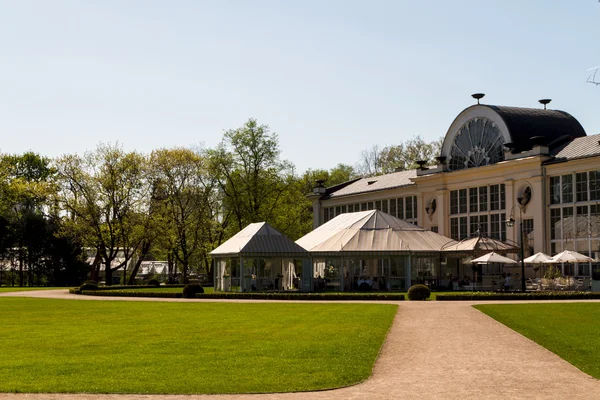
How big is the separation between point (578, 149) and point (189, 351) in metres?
42.4

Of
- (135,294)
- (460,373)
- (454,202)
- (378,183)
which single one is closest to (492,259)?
(454,202)

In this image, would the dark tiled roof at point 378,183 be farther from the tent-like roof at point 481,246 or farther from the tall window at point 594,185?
the tall window at point 594,185

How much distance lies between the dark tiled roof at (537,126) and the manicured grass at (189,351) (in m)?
32.3

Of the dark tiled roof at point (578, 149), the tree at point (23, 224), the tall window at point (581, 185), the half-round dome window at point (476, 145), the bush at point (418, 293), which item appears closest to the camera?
the bush at point (418, 293)

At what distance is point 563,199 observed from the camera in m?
54.7

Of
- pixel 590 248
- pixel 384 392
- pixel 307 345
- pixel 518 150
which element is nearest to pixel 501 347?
pixel 307 345

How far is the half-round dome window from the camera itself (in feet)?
199

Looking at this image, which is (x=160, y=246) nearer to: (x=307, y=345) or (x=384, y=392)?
(x=307, y=345)

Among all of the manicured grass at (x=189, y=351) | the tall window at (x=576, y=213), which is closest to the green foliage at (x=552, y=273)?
the tall window at (x=576, y=213)

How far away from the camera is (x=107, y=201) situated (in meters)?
76.6

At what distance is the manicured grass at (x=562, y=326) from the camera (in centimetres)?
1712

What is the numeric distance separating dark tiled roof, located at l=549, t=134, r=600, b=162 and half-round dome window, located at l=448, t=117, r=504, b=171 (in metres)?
4.66

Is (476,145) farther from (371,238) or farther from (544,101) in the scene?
(371,238)

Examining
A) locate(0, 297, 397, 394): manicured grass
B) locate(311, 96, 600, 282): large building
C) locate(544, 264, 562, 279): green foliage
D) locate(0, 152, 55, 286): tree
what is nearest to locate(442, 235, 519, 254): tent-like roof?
locate(311, 96, 600, 282): large building
